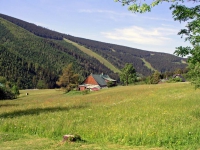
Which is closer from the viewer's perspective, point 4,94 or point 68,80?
point 4,94

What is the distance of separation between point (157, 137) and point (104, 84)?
101 metres

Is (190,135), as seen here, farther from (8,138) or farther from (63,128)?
(8,138)

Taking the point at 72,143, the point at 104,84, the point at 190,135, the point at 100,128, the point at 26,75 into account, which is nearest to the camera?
the point at 72,143

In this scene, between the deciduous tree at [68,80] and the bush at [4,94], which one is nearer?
the bush at [4,94]

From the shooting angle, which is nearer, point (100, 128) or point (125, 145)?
point (125, 145)

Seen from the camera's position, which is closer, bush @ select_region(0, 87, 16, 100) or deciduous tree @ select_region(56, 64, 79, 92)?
bush @ select_region(0, 87, 16, 100)

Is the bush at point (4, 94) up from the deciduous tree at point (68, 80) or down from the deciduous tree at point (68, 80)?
down

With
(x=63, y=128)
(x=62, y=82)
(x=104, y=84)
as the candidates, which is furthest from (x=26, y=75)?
(x=63, y=128)

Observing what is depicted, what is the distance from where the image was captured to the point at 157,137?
37.8ft

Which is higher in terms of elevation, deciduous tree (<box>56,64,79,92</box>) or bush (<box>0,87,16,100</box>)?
deciduous tree (<box>56,64,79,92</box>)

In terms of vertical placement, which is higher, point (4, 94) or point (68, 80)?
point (68, 80)

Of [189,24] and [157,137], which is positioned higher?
[189,24]

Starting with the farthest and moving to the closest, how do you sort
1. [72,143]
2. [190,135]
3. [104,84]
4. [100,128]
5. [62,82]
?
[104,84] → [62,82] → [100,128] → [190,135] → [72,143]

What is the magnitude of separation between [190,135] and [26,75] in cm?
19686
